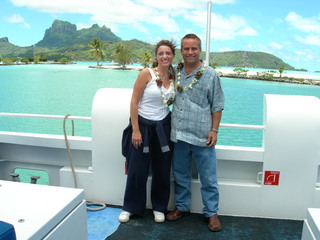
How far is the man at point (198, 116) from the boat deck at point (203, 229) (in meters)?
0.10

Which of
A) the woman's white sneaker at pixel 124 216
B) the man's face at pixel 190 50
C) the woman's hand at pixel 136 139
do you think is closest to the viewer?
the man's face at pixel 190 50

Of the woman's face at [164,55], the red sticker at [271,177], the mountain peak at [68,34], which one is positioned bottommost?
the red sticker at [271,177]

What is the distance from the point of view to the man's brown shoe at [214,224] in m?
2.22

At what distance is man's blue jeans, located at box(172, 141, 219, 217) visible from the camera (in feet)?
7.24

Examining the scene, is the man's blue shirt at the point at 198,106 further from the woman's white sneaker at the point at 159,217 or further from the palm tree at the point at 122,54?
the palm tree at the point at 122,54

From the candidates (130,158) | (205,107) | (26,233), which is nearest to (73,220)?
(26,233)

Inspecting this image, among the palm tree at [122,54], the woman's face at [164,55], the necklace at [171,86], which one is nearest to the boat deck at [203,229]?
the necklace at [171,86]

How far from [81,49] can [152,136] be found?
85636 mm

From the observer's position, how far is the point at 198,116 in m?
2.11

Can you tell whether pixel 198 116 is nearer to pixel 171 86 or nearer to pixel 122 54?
pixel 171 86

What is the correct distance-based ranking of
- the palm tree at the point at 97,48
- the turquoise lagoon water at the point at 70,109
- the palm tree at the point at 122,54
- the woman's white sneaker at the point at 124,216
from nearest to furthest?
1. the woman's white sneaker at the point at 124,216
2. the turquoise lagoon water at the point at 70,109
3. the palm tree at the point at 97,48
4. the palm tree at the point at 122,54

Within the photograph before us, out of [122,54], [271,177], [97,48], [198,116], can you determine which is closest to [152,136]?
[198,116]

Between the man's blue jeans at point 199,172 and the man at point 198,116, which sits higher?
the man at point 198,116

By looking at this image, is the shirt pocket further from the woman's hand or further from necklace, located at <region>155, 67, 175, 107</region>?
the woman's hand
